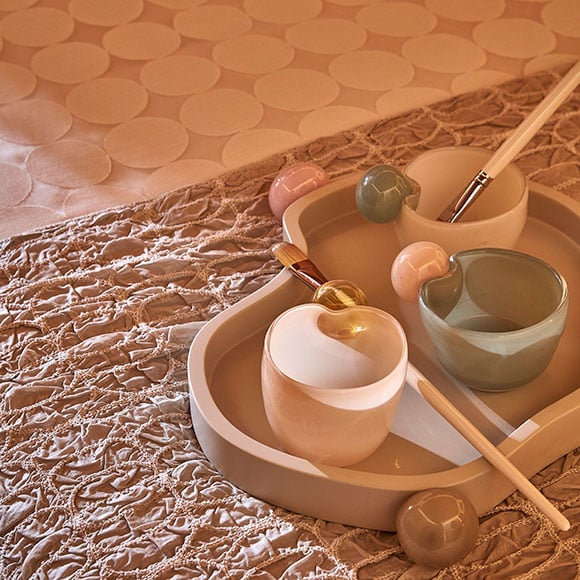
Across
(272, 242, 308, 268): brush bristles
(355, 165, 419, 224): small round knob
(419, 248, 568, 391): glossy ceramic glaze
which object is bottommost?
(272, 242, 308, 268): brush bristles

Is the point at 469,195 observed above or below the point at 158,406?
above

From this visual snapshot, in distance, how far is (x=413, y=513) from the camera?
505 millimetres

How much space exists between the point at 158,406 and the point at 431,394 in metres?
0.19

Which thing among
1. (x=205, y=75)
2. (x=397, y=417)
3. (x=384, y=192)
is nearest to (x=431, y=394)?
(x=397, y=417)

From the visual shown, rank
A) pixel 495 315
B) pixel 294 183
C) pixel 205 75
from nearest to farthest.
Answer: pixel 495 315
pixel 294 183
pixel 205 75

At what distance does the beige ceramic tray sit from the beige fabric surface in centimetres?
2

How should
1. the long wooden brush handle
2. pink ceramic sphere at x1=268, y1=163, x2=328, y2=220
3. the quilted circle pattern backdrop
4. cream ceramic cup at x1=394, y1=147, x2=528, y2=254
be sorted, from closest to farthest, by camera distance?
the long wooden brush handle, cream ceramic cup at x1=394, y1=147, x2=528, y2=254, pink ceramic sphere at x1=268, y1=163, x2=328, y2=220, the quilted circle pattern backdrop

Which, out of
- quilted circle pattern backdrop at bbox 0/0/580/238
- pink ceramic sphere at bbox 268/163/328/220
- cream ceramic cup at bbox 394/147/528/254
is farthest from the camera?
quilted circle pattern backdrop at bbox 0/0/580/238

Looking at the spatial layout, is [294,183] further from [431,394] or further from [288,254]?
[431,394]

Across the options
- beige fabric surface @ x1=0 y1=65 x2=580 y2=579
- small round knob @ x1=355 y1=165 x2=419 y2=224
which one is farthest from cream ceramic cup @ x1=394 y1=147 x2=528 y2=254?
beige fabric surface @ x1=0 y1=65 x2=580 y2=579

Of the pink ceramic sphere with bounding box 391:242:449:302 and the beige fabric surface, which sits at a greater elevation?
the pink ceramic sphere with bounding box 391:242:449:302

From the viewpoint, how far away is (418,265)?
580 millimetres

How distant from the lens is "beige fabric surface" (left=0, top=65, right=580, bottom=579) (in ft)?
1.74

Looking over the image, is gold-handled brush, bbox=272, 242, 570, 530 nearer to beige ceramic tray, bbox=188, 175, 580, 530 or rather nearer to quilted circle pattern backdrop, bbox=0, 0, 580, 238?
beige ceramic tray, bbox=188, 175, 580, 530
